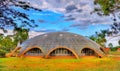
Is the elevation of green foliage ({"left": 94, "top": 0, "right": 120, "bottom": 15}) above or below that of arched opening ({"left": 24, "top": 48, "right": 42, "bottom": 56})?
above

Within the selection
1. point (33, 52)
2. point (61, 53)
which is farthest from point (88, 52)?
point (33, 52)

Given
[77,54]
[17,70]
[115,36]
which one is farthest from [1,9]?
[77,54]

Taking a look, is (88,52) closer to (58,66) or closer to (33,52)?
(33,52)

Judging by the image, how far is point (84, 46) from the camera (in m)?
58.5

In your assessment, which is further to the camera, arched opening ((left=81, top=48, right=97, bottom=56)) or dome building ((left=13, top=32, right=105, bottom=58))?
arched opening ((left=81, top=48, right=97, bottom=56))

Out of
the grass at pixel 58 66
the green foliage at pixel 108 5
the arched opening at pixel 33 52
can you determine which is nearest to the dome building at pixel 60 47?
the arched opening at pixel 33 52

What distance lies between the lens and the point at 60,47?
188ft

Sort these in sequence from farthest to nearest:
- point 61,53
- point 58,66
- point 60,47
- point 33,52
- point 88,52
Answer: point 88,52, point 33,52, point 61,53, point 60,47, point 58,66

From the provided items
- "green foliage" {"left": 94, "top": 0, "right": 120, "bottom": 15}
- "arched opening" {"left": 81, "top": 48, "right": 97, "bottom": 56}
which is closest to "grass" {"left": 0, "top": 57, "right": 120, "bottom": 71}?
"green foliage" {"left": 94, "top": 0, "right": 120, "bottom": 15}

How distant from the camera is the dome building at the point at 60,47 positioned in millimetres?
57125

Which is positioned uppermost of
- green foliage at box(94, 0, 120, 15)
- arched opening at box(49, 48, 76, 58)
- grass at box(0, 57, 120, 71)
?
green foliage at box(94, 0, 120, 15)

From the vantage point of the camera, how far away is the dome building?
57.1m

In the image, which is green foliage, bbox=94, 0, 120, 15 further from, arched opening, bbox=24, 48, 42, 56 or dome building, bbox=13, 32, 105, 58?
arched opening, bbox=24, 48, 42, 56

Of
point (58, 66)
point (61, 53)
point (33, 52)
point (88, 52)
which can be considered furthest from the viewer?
point (88, 52)
